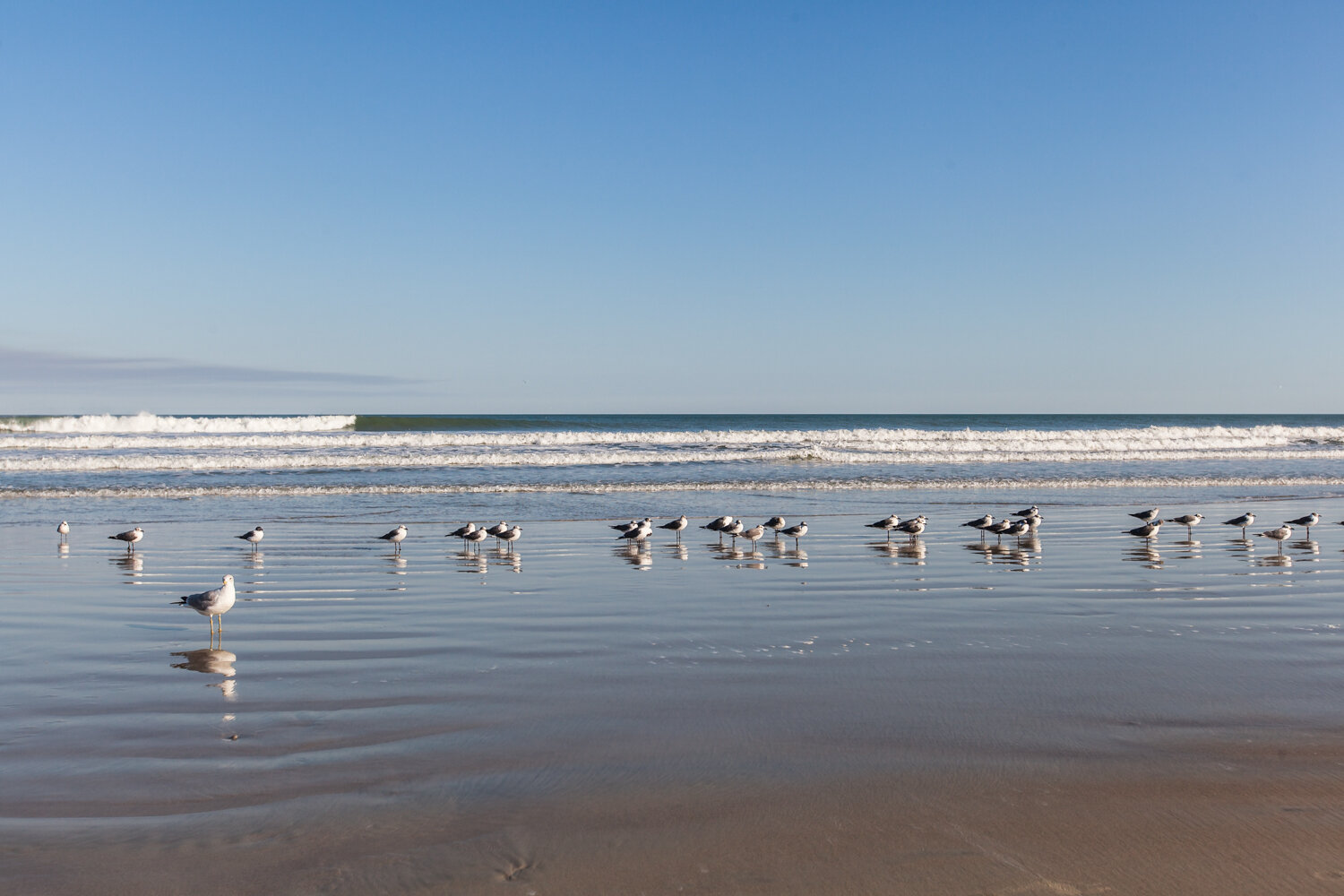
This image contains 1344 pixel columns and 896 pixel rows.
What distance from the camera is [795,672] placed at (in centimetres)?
675

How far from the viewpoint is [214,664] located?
7.17 m

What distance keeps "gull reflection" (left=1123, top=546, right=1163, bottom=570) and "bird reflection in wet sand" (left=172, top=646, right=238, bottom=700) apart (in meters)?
9.88

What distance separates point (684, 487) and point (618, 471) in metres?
4.34

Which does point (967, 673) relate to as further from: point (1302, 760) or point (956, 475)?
point (956, 475)

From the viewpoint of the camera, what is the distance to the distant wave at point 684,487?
2227 centimetres

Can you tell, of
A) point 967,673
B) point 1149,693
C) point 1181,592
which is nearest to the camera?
point 1149,693

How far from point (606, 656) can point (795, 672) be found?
1.44 meters

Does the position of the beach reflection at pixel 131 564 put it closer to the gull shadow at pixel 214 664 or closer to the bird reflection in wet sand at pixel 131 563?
the bird reflection in wet sand at pixel 131 563

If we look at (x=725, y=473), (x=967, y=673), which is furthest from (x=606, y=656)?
(x=725, y=473)

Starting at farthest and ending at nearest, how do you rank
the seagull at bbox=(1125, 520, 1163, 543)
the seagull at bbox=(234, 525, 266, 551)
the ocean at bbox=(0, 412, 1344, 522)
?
1. the ocean at bbox=(0, 412, 1344, 522)
2. the seagull at bbox=(1125, 520, 1163, 543)
3. the seagull at bbox=(234, 525, 266, 551)

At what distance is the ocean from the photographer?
20547mm

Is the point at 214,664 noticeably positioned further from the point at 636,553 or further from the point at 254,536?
the point at 254,536

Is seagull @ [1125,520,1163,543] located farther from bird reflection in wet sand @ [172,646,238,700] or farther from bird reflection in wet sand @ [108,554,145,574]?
bird reflection in wet sand @ [108,554,145,574]

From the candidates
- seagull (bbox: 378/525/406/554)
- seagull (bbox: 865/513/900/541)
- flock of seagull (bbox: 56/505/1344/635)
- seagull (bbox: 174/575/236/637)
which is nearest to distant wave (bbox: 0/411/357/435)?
flock of seagull (bbox: 56/505/1344/635)
